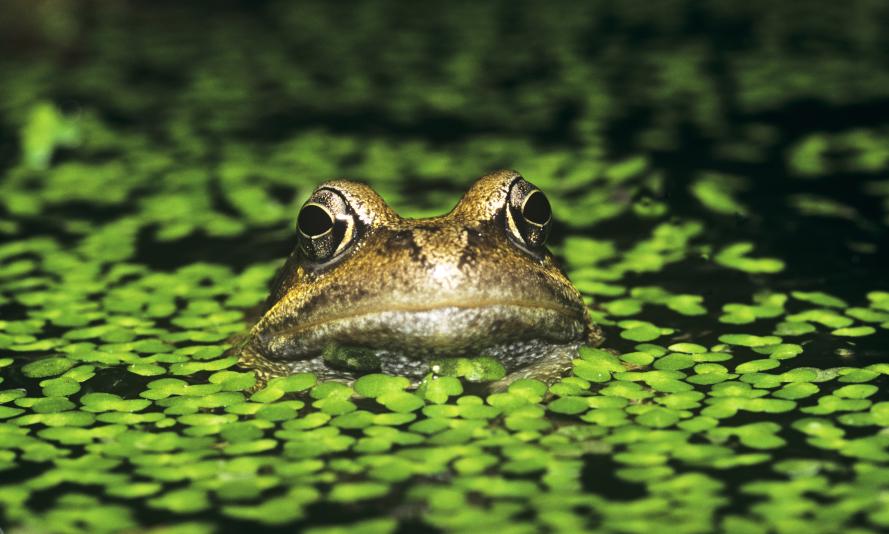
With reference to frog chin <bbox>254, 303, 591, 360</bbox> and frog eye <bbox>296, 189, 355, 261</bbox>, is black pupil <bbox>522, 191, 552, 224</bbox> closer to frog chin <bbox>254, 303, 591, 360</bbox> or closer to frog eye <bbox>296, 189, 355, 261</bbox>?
frog chin <bbox>254, 303, 591, 360</bbox>

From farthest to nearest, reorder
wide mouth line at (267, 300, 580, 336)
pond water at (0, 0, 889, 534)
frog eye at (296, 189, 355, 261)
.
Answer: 1. frog eye at (296, 189, 355, 261)
2. wide mouth line at (267, 300, 580, 336)
3. pond water at (0, 0, 889, 534)

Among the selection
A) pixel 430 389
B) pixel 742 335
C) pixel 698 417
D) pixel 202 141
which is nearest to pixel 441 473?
pixel 430 389

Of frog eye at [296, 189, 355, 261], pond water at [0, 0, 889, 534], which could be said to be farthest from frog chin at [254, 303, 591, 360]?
frog eye at [296, 189, 355, 261]

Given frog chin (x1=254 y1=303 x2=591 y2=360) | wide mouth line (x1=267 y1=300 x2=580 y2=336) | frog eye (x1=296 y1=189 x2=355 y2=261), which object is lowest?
frog chin (x1=254 y1=303 x2=591 y2=360)

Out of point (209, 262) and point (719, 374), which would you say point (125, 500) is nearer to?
point (719, 374)

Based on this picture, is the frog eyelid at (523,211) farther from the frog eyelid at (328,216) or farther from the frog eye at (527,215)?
the frog eyelid at (328,216)

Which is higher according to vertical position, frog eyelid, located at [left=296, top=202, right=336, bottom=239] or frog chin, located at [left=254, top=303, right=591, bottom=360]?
frog eyelid, located at [left=296, top=202, right=336, bottom=239]
